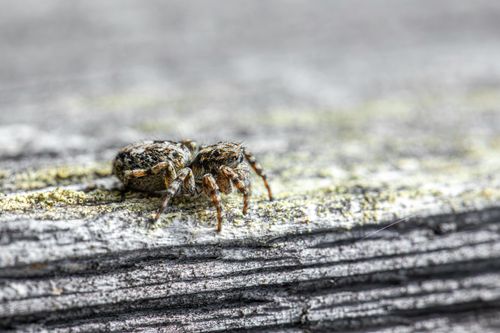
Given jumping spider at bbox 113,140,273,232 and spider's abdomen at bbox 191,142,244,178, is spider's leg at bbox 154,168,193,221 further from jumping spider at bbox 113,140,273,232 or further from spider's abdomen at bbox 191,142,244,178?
spider's abdomen at bbox 191,142,244,178

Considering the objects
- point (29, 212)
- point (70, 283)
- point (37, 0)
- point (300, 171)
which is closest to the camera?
point (70, 283)

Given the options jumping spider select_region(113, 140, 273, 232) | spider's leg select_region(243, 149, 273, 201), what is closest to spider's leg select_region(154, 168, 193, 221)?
jumping spider select_region(113, 140, 273, 232)

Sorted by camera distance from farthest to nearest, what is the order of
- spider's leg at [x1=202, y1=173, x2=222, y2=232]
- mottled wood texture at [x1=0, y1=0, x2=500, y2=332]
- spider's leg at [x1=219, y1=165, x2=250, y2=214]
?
spider's leg at [x1=219, y1=165, x2=250, y2=214]
spider's leg at [x1=202, y1=173, x2=222, y2=232]
mottled wood texture at [x1=0, y1=0, x2=500, y2=332]

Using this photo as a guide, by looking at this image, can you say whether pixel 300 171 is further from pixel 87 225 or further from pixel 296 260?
pixel 87 225

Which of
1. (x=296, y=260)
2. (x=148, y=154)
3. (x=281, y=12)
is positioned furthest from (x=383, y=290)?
(x=281, y=12)

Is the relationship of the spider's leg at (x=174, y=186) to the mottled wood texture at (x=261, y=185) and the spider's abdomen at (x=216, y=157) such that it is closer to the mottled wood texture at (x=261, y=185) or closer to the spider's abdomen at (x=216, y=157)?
the mottled wood texture at (x=261, y=185)

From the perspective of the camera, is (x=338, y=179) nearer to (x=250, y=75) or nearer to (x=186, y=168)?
(x=186, y=168)
